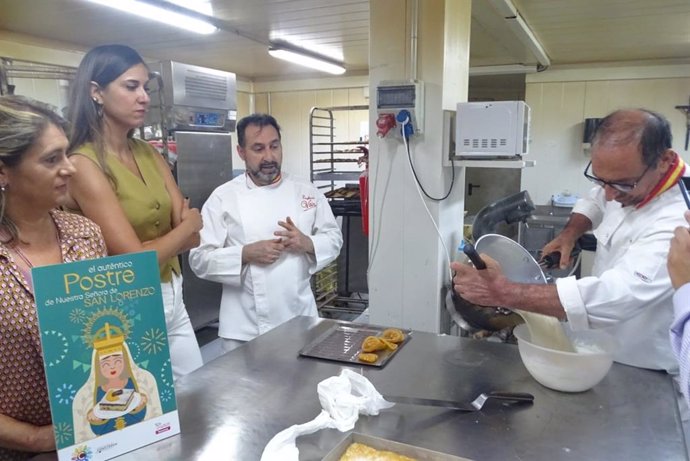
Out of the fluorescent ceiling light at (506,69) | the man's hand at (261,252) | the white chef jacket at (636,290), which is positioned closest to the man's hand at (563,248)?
the white chef jacket at (636,290)

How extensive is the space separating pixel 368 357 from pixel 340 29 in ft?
10.6

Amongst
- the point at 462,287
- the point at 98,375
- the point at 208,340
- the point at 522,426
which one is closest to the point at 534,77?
the point at 208,340

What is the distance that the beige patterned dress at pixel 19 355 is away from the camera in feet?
3.14

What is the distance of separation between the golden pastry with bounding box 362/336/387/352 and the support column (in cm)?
82

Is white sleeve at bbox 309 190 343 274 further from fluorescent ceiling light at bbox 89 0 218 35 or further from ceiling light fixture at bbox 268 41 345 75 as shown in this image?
ceiling light fixture at bbox 268 41 345 75

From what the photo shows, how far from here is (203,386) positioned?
46.9 inches

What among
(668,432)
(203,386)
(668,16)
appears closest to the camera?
(668,432)

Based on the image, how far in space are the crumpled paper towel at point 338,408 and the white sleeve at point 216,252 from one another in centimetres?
77

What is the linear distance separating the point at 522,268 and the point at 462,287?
0.30m

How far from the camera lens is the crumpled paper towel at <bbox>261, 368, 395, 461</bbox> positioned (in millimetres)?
920

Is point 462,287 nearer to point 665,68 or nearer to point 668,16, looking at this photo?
point 668,16

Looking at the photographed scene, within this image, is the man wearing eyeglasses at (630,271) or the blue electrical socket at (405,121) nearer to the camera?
the man wearing eyeglasses at (630,271)

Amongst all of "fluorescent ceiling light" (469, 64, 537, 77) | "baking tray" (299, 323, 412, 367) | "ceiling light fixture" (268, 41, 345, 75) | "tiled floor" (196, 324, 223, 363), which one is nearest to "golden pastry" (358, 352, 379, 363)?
"baking tray" (299, 323, 412, 367)

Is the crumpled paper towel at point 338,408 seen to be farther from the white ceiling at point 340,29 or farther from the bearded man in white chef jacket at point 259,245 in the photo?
the white ceiling at point 340,29
